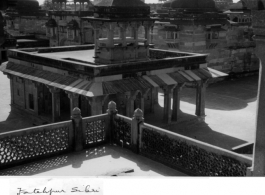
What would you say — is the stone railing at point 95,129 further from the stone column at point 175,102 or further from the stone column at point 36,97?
the stone column at point 36,97

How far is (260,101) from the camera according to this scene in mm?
7699

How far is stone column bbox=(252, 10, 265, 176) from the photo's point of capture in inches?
294

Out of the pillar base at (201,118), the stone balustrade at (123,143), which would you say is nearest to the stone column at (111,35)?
the pillar base at (201,118)

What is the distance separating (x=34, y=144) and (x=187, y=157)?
15.7 ft

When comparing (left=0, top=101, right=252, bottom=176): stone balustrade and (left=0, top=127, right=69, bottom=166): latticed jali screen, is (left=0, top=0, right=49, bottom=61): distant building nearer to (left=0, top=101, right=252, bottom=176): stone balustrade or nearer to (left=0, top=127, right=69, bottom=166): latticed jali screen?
(left=0, top=101, right=252, bottom=176): stone balustrade

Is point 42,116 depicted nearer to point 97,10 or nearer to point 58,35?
point 97,10

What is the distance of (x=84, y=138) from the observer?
1401 cm

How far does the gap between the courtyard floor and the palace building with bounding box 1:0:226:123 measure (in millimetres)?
739

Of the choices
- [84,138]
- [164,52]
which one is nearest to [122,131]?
[84,138]

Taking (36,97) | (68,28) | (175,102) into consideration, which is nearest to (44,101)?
(36,97)

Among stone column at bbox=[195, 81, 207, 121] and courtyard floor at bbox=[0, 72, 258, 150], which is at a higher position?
stone column at bbox=[195, 81, 207, 121]

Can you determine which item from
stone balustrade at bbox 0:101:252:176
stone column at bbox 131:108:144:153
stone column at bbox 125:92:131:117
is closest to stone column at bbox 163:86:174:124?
stone column at bbox 125:92:131:117

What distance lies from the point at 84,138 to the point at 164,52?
13.5 meters

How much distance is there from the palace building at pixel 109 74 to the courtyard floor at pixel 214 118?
739mm
